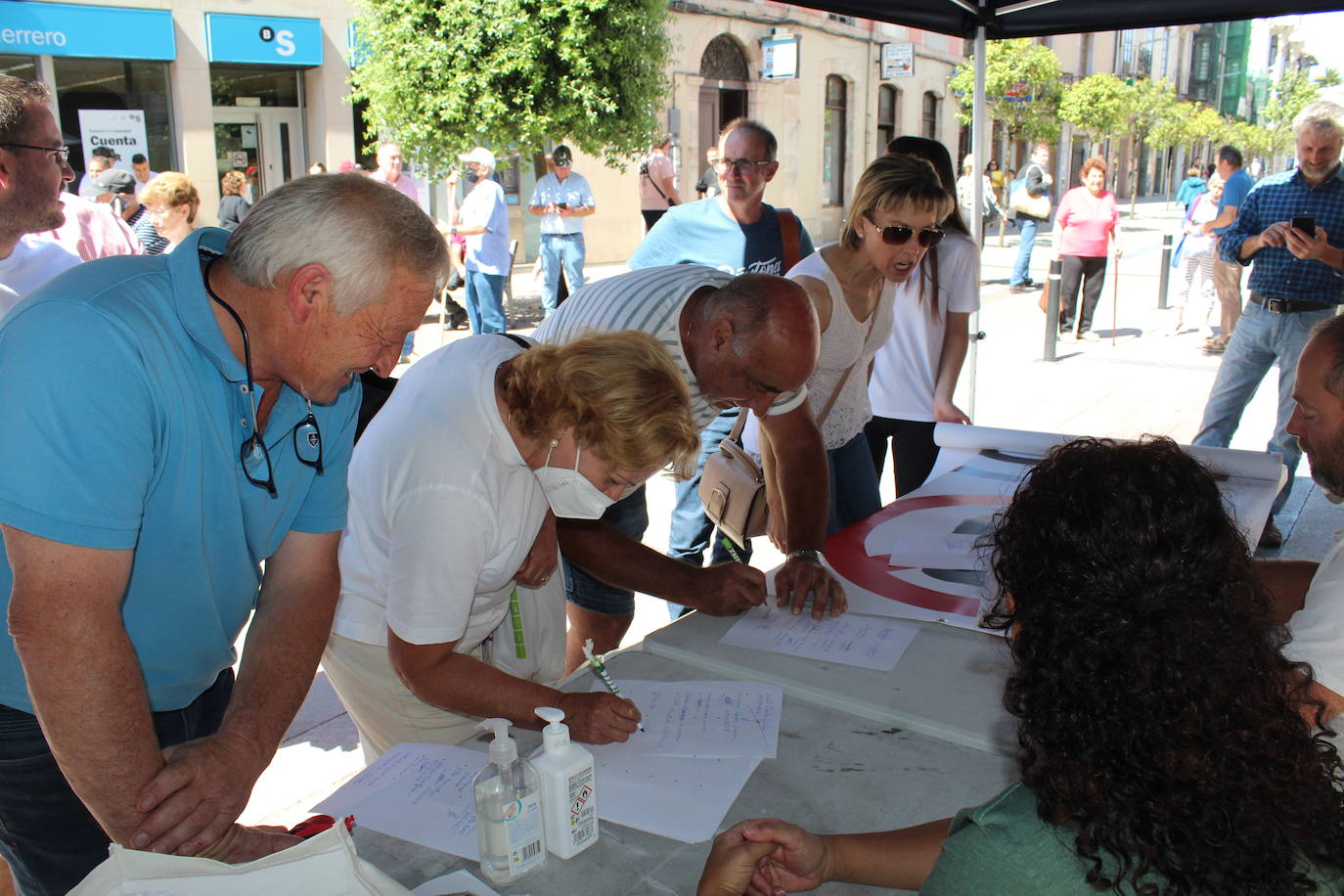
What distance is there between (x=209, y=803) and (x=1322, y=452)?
6.06 feet

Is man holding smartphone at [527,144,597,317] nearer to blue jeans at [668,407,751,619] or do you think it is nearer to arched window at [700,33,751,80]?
blue jeans at [668,407,751,619]

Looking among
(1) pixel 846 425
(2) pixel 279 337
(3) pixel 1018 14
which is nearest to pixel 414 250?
(2) pixel 279 337

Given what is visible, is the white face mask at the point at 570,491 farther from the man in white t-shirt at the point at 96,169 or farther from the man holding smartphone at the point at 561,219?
the man in white t-shirt at the point at 96,169

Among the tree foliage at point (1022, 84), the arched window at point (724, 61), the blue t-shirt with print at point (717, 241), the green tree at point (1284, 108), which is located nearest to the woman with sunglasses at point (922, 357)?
the blue t-shirt with print at point (717, 241)

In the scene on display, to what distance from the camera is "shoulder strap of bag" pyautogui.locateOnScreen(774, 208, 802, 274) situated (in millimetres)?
4617

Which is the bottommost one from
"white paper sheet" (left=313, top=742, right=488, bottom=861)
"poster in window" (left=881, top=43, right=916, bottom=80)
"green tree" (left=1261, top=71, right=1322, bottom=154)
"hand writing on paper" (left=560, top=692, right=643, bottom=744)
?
"white paper sheet" (left=313, top=742, right=488, bottom=861)

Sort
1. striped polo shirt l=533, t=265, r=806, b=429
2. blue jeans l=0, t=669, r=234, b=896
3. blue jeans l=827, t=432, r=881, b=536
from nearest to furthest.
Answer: blue jeans l=0, t=669, r=234, b=896 < striped polo shirt l=533, t=265, r=806, b=429 < blue jeans l=827, t=432, r=881, b=536

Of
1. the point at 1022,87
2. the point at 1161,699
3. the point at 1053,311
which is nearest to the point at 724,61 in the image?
the point at 1022,87

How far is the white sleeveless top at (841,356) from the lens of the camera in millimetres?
3088

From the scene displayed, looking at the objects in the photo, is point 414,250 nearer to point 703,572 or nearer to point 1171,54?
point 703,572

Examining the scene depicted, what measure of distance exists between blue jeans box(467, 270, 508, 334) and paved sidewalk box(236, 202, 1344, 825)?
1.89ft

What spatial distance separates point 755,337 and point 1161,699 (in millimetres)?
1435

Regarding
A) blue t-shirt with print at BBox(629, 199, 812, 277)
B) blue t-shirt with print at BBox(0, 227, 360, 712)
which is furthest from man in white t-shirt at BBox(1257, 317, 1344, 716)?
blue t-shirt with print at BBox(629, 199, 812, 277)

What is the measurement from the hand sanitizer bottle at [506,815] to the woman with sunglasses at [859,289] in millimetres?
1946
